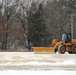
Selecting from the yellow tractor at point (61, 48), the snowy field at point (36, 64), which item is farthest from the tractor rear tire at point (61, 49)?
the snowy field at point (36, 64)

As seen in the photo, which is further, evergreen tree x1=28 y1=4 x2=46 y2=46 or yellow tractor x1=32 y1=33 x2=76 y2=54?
evergreen tree x1=28 y1=4 x2=46 y2=46

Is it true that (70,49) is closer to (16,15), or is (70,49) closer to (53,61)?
(53,61)

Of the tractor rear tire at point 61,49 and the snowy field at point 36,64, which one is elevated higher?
the snowy field at point 36,64

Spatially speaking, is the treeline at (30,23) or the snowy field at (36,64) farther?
Result: the treeline at (30,23)

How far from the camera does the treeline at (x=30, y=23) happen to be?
47094 mm

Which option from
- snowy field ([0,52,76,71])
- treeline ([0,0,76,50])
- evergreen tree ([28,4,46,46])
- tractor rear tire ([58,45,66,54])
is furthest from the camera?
treeline ([0,0,76,50])

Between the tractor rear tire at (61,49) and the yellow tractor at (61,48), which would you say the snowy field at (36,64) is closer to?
the yellow tractor at (61,48)

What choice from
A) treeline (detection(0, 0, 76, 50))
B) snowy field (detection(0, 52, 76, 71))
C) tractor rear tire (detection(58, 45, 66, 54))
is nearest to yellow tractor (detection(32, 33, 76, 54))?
tractor rear tire (detection(58, 45, 66, 54))

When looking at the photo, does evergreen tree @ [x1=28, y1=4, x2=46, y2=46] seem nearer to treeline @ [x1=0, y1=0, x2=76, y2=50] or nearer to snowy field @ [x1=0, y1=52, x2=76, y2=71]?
treeline @ [x1=0, y1=0, x2=76, y2=50]

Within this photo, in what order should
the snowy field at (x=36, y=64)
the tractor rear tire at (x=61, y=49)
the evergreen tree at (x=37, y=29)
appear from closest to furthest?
the snowy field at (x=36, y=64)
the tractor rear tire at (x=61, y=49)
the evergreen tree at (x=37, y=29)

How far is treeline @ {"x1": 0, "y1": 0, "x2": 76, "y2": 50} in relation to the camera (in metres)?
47.1

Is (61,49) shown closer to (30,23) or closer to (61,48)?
(61,48)

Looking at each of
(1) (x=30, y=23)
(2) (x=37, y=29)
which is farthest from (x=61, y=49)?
(1) (x=30, y=23)

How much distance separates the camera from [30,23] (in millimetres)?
47094
